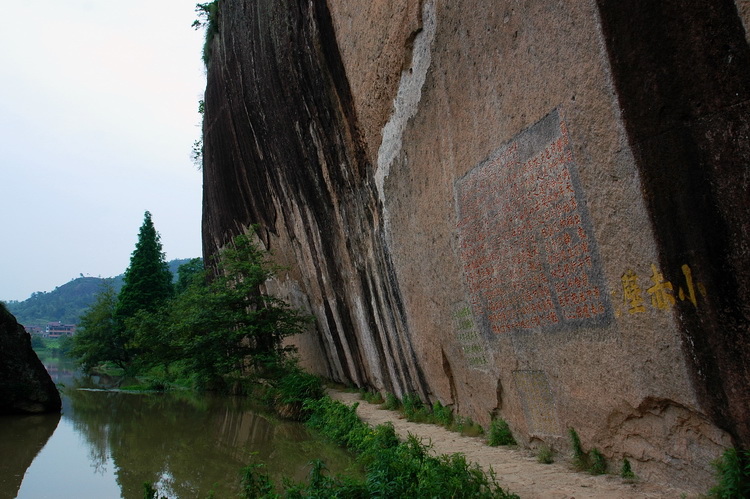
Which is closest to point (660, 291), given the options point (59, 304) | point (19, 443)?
point (19, 443)

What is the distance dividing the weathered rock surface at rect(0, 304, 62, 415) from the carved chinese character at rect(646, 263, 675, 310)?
9.04 metres

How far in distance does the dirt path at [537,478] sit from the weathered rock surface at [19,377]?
6.92 metres

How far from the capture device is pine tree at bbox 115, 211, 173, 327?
1838cm

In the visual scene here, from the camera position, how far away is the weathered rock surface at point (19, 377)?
27.7 ft

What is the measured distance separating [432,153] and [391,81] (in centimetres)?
102

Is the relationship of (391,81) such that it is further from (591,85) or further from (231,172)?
(231,172)

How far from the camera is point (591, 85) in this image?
9.51 feet

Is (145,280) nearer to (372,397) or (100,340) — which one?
(100,340)

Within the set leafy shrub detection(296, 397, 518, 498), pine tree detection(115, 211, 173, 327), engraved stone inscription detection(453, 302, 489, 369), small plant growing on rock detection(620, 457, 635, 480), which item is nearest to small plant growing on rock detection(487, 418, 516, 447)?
engraved stone inscription detection(453, 302, 489, 369)

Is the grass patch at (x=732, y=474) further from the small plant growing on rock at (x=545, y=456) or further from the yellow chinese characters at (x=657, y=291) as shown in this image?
the small plant growing on rock at (x=545, y=456)

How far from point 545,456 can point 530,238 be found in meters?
1.39

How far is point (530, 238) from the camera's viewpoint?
3.55 metres

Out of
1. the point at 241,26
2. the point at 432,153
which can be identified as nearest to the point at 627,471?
the point at 432,153

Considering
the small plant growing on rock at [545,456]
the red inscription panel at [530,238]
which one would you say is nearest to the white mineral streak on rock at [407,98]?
the red inscription panel at [530,238]
